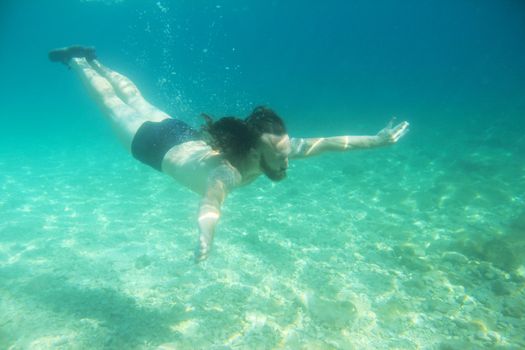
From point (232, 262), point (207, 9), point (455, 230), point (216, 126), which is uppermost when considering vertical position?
point (207, 9)

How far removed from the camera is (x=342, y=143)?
5.36 metres

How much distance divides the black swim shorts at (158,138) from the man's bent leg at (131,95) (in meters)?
0.44

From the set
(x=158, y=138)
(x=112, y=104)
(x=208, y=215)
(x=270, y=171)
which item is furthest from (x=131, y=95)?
(x=208, y=215)

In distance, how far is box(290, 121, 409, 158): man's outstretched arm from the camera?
5207 millimetres

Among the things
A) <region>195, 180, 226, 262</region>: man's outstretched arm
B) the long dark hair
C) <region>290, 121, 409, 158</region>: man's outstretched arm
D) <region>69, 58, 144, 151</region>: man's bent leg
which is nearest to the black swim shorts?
<region>69, 58, 144, 151</region>: man's bent leg

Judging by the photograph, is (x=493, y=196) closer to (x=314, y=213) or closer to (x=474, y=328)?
(x=314, y=213)

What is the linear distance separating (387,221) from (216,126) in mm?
8261

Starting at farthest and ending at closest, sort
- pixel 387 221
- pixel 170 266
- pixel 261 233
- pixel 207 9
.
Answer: pixel 207 9 < pixel 387 221 < pixel 261 233 < pixel 170 266

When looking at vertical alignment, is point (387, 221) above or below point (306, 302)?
above

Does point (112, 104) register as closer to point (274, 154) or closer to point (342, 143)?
point (274, 154)

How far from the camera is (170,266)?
8.05 metres

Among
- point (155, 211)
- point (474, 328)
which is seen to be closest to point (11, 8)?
point (155, 211)

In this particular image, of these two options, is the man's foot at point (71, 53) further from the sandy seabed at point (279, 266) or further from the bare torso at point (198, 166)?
the bare torso at point (198, 166)

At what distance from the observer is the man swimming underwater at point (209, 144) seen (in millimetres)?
3972
